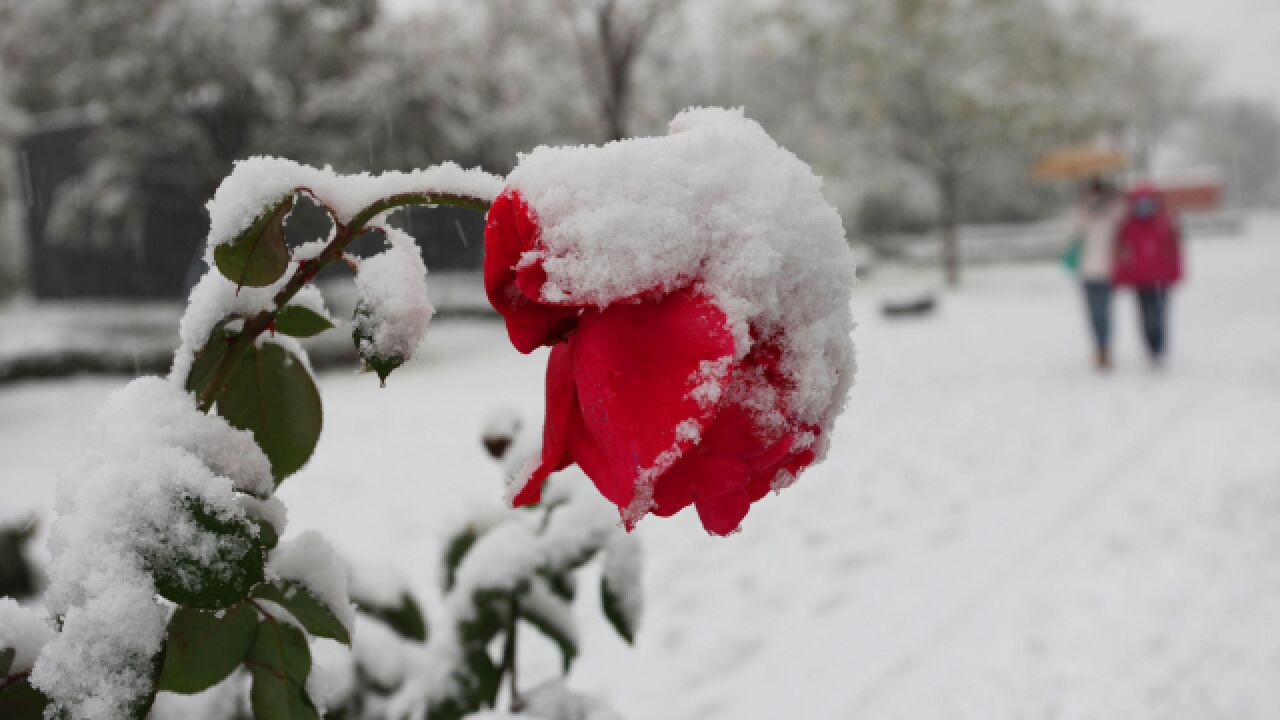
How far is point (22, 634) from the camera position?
55 cm

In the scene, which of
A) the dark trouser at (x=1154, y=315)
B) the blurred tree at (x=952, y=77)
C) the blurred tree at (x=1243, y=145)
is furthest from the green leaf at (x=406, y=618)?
the blurred tree at (x=1243, y=145)

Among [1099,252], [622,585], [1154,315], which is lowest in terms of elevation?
[1154,315]

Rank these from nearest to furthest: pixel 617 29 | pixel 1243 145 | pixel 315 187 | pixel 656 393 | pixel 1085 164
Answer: pixel 656 393, pixel 315 187, pixel 1085 164, pixel 617 29, pixel 1243 145

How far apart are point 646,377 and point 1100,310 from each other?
6.78 m

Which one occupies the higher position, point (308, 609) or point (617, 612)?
point (308, 609)

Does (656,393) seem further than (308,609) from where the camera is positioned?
No

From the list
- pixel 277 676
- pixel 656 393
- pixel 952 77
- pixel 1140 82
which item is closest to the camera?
pixel 656 393

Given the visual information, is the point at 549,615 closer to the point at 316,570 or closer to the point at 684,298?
the point at 316,570

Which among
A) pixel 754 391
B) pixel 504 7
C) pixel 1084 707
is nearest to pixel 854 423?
pixel 1084 707

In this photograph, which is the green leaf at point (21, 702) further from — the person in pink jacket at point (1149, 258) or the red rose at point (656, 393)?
the person in pink jacket at point (1149, 258)

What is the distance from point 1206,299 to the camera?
35.0 ft

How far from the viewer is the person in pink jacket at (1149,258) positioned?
6281 millimetres

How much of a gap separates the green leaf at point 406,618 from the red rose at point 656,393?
66 centimetres

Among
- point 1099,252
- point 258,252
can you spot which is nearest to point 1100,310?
point 1099,252
